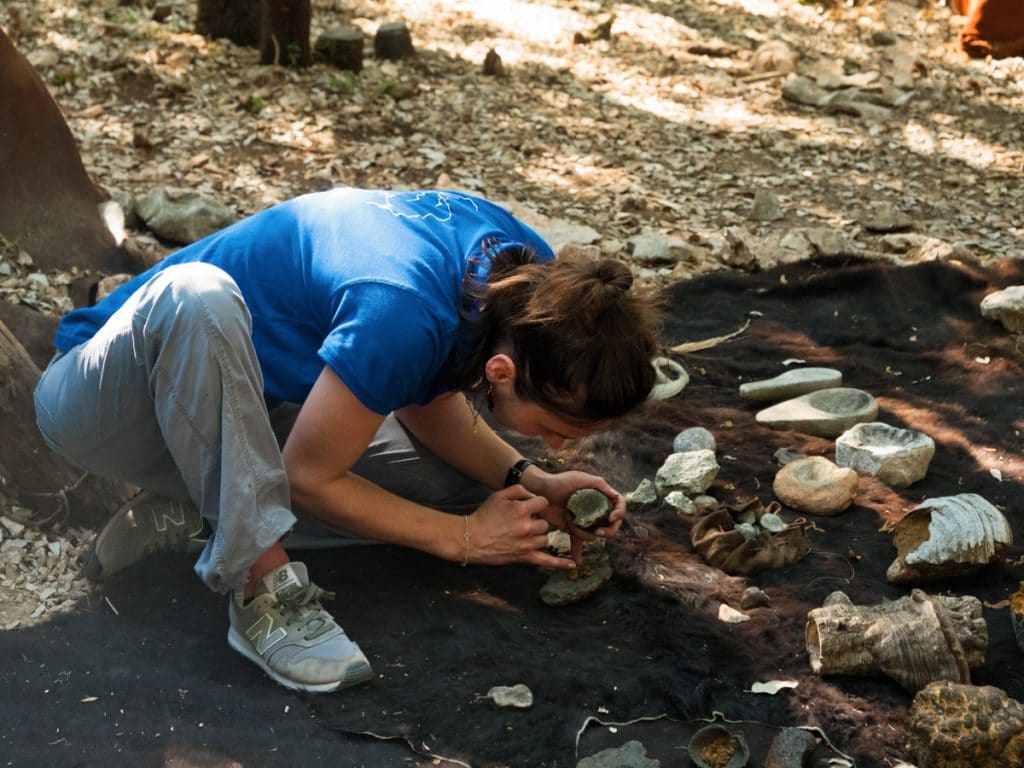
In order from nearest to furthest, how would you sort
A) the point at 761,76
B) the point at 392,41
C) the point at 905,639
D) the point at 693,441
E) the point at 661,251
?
the point at 905,639 → the point at 693,441 → the point at 661,251 → the point at 392,41 → the point at 761,76

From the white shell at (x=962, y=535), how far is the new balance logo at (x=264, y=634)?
1468mm

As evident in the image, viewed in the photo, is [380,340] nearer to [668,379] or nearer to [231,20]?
[668,379]

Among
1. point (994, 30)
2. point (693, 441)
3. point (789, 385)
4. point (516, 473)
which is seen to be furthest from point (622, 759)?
point (994, 30)

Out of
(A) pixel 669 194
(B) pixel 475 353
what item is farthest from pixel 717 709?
(A) pixel 669 194

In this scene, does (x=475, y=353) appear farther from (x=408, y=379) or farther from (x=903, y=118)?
(x=903, y=118)

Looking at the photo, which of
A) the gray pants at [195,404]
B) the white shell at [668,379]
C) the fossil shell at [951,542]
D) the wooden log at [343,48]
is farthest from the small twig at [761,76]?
the gray pants at [195,404]

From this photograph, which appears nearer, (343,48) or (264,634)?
(264,634)

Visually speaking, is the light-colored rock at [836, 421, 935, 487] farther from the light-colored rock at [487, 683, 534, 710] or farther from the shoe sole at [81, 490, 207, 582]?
the shoe sole at [81, 490, 207, 582]

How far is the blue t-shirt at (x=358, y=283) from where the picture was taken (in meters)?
2.12

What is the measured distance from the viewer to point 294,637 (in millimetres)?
2328

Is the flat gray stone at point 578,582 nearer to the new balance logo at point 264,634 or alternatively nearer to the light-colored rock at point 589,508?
the light-colored rock at point 589,508

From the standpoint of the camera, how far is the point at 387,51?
6621 mm

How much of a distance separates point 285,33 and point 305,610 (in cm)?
462

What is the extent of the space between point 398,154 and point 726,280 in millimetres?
1997
